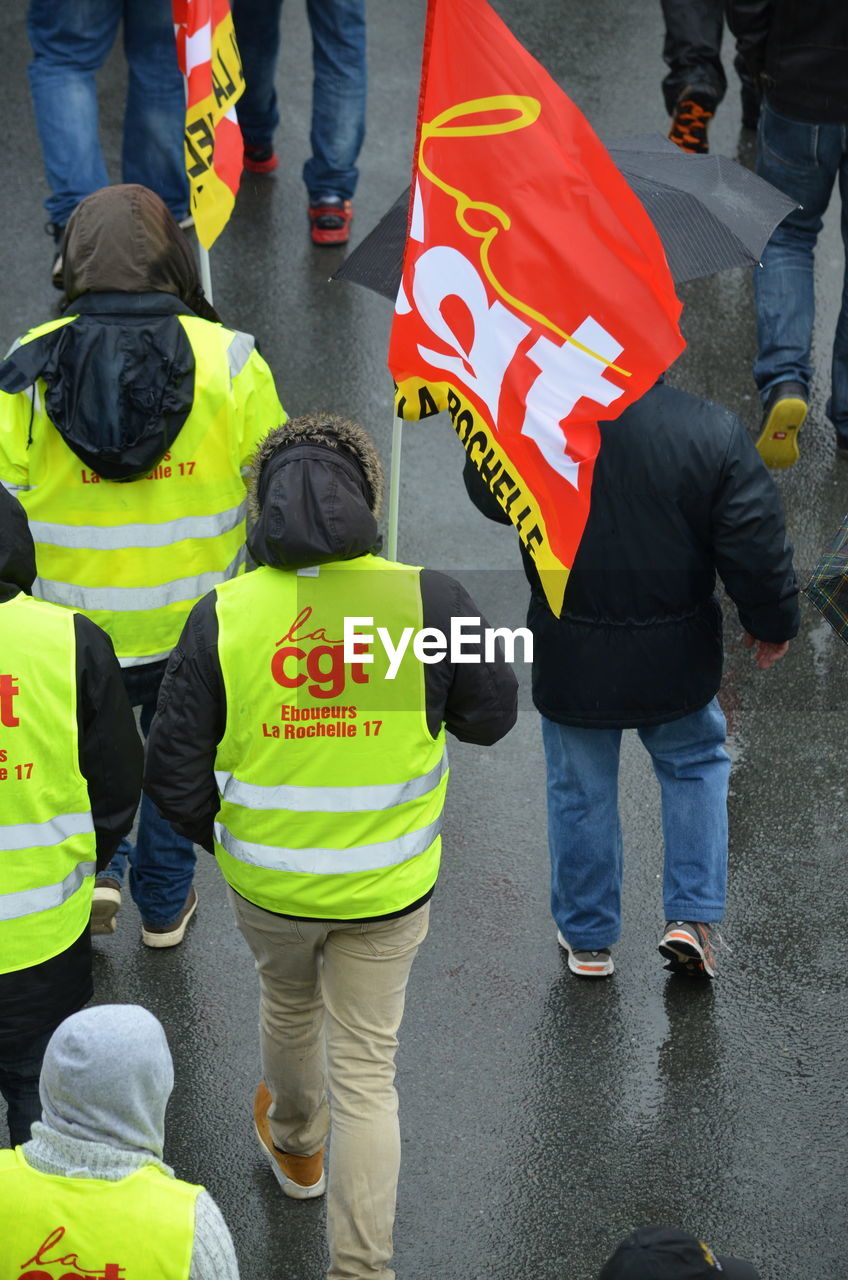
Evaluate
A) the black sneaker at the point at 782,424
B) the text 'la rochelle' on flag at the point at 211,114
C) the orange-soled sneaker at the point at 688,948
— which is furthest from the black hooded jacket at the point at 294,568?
the black sneaker at the point at 782,424

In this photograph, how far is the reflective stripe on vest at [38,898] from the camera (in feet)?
11.9

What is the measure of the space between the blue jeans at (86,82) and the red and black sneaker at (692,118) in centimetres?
234

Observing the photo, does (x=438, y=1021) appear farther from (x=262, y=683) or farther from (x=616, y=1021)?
(x=262, y=683)

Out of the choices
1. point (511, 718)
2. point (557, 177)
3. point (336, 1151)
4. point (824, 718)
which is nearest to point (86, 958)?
point (336, 1151)

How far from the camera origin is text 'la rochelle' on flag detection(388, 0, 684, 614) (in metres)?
3.94

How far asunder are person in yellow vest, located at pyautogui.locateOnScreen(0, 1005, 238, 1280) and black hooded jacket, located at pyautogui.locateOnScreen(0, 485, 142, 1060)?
3.06 ft

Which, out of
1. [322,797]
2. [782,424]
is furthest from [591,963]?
[782,424]

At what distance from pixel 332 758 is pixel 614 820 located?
4.62 feet

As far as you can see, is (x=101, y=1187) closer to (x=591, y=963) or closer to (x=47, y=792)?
(x=47, y=792)

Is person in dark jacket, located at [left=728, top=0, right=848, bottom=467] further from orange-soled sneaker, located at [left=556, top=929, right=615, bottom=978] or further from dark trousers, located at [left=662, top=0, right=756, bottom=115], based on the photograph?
orange-soled sneaker, located at [left=556, top=929, right=615, bottom=978]

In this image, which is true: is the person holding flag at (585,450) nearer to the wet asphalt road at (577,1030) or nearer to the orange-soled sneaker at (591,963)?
A: the orange-soled sneaker at (591,963)

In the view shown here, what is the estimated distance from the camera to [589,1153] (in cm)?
438

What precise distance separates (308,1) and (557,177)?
4478mm

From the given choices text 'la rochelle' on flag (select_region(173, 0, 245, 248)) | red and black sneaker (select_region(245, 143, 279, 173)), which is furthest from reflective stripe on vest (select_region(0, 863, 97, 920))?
red and black sneaker (select_region(245, 143, 279, 173))
